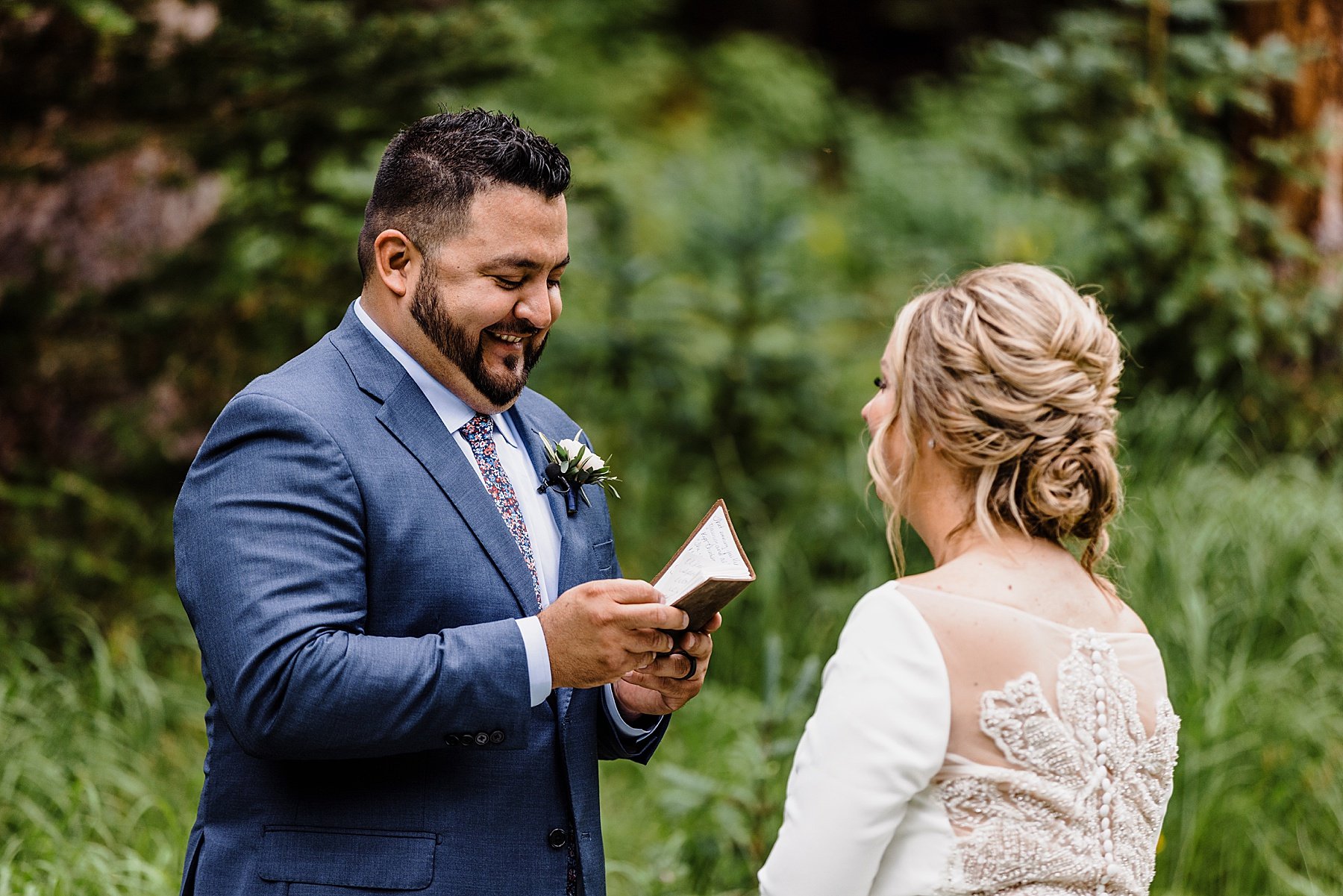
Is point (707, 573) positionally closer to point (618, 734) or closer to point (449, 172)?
point (618, 734)

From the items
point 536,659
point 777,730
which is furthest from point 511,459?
point 777,730

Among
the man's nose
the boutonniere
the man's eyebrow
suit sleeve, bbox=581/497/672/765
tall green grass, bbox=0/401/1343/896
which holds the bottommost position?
tall green grass, bbox=0/401/1343/896

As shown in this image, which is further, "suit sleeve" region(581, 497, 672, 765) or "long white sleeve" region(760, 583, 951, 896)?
"suit sleeve" region(581, 497, 672, 765)

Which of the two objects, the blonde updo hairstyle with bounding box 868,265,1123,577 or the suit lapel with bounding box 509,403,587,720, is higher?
the blonde updo hairstyle with bounding box 868,265,1123,577

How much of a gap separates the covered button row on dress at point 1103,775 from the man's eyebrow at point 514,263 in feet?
3.93

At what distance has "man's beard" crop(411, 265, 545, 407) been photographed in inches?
88.7

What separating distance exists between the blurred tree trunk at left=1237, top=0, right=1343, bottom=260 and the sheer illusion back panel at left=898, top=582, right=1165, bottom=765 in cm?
539

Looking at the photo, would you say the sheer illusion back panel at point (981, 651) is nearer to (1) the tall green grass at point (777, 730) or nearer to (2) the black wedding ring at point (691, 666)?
(2) the black wedding ring at point (691, 666)

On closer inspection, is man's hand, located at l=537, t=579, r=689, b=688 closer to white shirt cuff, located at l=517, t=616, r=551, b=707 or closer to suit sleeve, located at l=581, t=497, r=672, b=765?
white shirt cuff, located at l=517, t=616, r=551, b=707

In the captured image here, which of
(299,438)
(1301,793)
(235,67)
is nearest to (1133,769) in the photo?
(299,438)

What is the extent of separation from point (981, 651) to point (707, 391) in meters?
4.51

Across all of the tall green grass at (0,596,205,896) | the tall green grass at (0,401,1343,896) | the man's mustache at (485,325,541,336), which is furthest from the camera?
the tall green grass at (0,401,1343,896)

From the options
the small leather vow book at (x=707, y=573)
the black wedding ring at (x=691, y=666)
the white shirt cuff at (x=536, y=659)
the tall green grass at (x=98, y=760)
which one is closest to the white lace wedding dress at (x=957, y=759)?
the small leather vow book at (x=707, y=573)

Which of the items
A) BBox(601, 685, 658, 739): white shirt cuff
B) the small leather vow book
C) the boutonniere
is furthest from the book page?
BBox(601, 685, 658, 739): white shirt cuff
